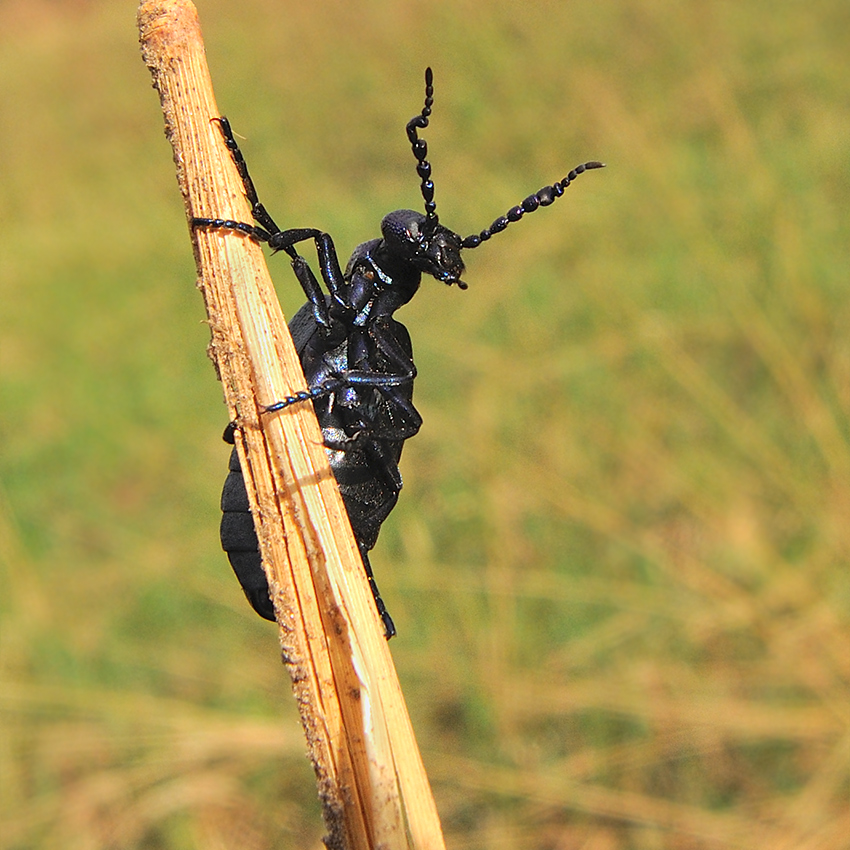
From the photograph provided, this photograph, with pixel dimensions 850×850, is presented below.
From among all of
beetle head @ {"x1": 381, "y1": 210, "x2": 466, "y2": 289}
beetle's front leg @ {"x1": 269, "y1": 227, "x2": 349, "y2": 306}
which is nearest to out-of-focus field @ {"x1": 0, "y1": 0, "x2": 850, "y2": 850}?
beetle head @ {"x1": 381, "y1": 210, "x2": 466, "y2": 289}

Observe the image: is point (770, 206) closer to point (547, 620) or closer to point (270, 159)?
point (547, 620)

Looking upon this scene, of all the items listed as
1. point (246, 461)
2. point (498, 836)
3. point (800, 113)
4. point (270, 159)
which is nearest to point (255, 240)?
point (246, 461)

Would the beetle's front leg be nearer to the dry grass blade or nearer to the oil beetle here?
the oil beetle

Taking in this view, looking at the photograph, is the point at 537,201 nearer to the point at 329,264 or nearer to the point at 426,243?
the point at 426,243

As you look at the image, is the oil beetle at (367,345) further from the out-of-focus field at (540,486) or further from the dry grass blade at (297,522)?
the out-of-focus field at (540,486)

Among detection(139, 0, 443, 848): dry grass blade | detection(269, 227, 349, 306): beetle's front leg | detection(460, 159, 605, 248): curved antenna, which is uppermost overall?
detection(269, 227, 349, 306): beetle's front leg

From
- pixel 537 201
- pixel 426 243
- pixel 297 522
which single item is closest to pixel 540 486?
pixel 426 243

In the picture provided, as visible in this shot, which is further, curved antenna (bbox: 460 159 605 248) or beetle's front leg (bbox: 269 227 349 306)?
beetle's front leg (bbox: 269 227 349 306)
